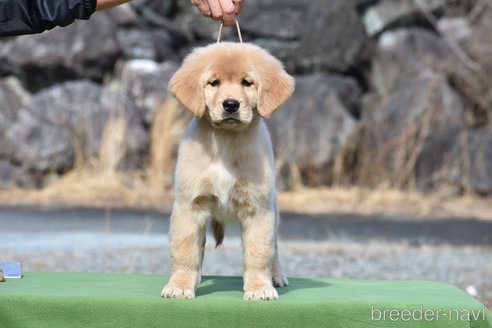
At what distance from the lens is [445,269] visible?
6.38m

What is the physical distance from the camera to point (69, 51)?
36.8 ft

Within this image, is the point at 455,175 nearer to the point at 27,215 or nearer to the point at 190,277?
the point at 27,215

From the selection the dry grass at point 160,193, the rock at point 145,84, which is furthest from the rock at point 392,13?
the rock at point 145,84

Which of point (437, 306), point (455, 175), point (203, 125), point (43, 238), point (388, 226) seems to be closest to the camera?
point (437, 306)

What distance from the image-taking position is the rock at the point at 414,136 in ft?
33.1

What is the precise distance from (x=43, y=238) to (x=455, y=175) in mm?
4902

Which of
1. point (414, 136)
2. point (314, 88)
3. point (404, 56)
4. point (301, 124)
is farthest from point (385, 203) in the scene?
point (404, 56)

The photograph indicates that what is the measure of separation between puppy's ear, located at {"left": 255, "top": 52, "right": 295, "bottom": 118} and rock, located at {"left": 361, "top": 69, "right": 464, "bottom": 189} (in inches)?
272

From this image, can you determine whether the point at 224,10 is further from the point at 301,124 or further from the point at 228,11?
the point at 301,124

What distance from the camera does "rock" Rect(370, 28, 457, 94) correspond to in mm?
10984

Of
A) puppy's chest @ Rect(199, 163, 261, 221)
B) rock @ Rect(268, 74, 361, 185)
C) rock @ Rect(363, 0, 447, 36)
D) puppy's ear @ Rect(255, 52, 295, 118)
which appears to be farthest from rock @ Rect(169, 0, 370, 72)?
puppy's chest @ Rect(199, 163, 261, 221)

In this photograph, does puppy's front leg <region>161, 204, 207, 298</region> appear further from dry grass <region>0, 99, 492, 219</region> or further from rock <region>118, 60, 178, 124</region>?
rock <region>118, 60, 178, 124</region>

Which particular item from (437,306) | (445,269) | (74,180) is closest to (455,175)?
(445,269)

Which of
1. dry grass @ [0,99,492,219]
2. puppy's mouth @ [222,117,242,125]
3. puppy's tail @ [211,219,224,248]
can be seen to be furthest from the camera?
dry grass @ [0,99,492,219]
